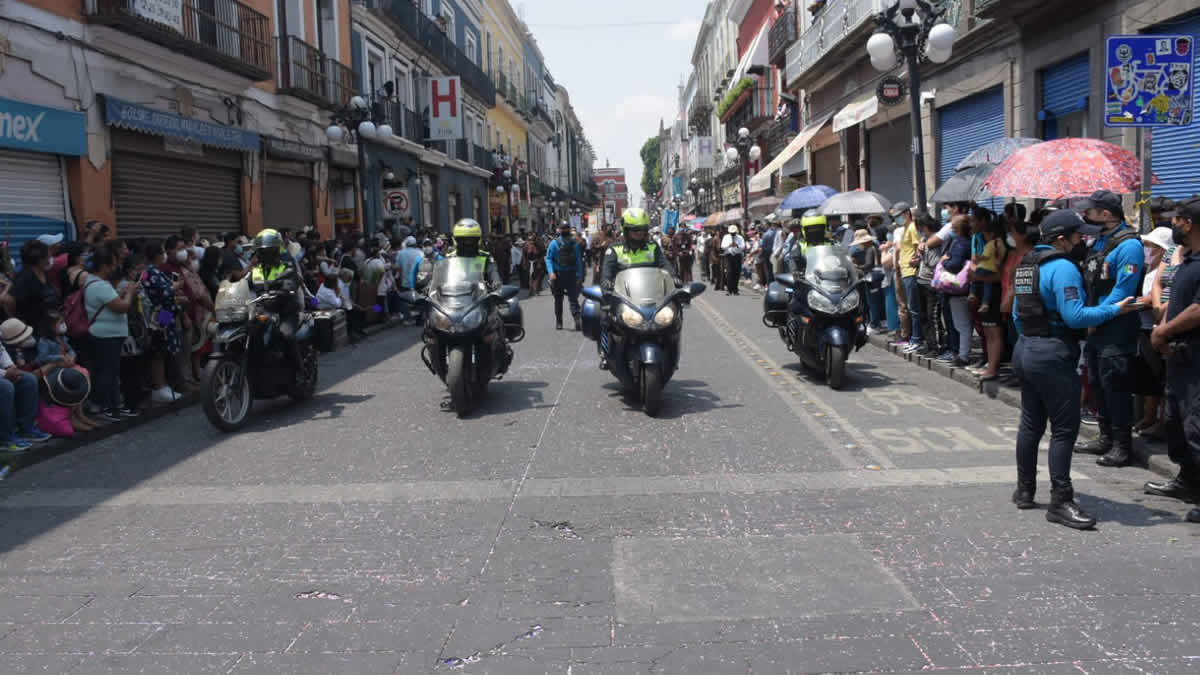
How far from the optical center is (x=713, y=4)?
56969mm

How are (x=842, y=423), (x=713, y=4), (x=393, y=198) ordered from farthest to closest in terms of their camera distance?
1. (x=713, y=4)
2. (x=393, y=198)
3. (x=842, y=423)

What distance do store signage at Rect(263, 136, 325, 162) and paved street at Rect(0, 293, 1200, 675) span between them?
12.2 m

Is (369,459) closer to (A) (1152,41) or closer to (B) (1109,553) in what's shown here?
(B) (1109,553)

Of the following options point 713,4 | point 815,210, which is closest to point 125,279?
point 815,210

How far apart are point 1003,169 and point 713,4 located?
50936mm

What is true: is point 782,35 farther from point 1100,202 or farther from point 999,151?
point 1100,202

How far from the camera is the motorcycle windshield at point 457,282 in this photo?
924cm

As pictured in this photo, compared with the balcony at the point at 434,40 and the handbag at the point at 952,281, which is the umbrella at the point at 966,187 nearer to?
the handbag at the point at 952,281

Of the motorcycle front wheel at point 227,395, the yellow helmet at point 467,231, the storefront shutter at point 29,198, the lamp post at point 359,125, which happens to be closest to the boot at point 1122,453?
the yellow helmet at point 467,231

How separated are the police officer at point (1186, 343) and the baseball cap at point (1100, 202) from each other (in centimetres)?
65

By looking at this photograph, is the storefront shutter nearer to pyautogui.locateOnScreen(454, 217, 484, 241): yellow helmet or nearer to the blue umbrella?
pyautogui.locateOnScreen(454, 217, 484, 241): yellow helmet

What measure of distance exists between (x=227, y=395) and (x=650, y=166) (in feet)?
530

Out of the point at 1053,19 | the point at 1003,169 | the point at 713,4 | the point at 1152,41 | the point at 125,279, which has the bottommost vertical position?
the point at 125,279

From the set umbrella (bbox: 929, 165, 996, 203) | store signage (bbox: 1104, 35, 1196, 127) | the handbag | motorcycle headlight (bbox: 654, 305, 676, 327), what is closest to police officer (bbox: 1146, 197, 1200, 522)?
store signage (bbox: 1104, 35, 1196, 127)
